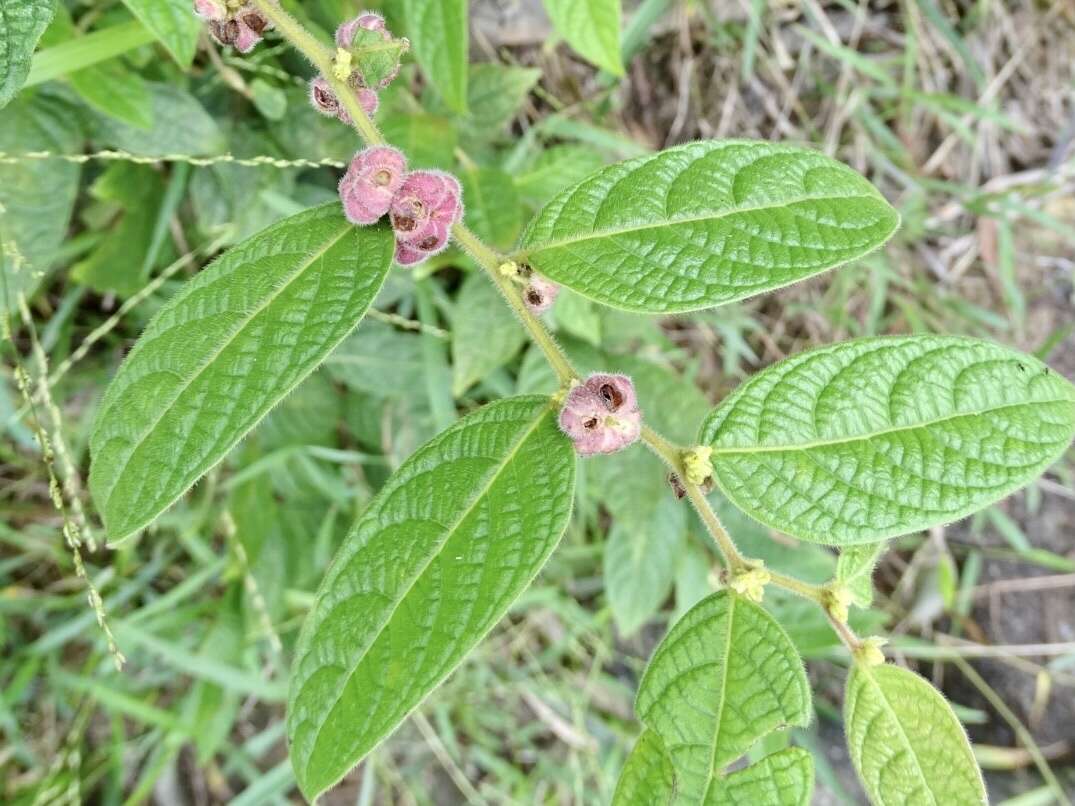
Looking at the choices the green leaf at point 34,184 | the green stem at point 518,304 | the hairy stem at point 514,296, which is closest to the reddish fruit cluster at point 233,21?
the hairy stem at point 514,296

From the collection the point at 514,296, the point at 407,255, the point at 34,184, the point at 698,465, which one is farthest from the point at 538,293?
the point at 34,184

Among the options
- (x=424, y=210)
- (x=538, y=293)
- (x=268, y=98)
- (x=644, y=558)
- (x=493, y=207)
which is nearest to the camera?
(x=424, y=210)

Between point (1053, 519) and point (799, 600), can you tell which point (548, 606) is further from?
point (1053, 519)

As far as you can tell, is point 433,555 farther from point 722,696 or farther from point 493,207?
point 493,207

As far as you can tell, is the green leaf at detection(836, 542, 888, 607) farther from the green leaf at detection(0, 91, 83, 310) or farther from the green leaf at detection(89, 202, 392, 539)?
the green leaf at detection(0, 91, 83, 310)

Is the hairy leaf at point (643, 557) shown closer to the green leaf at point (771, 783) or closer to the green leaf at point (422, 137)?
the green leaf at point (422, 137)

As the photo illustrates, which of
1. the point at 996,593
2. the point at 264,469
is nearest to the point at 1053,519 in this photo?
the point at 996,593

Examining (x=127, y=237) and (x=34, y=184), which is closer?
(x=34, y=184)
